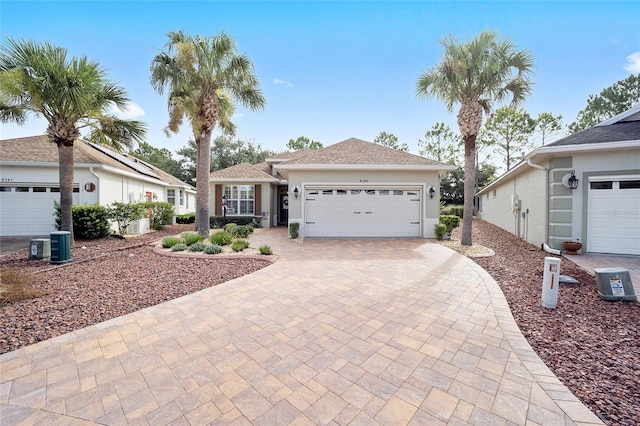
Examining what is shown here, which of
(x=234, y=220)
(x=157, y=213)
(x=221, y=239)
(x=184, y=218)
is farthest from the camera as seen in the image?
(x=184, y=218)

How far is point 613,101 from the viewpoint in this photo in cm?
2434

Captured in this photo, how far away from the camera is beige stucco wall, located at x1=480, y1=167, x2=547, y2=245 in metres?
9.40

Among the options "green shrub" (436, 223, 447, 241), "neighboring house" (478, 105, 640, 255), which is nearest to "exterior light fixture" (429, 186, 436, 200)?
"green shrub" (436, 223, 447, 241)

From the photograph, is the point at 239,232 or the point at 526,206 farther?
the point at 239,232

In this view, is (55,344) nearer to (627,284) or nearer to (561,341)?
(561,341)

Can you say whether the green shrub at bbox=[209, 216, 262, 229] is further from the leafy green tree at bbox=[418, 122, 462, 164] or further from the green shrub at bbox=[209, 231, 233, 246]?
the leafy green tree at bbox=[418, 122, 462, 164]

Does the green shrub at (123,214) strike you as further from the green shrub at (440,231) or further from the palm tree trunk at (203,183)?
the green shrub at (440,231)

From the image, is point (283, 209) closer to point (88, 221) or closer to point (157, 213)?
point (157, 213)

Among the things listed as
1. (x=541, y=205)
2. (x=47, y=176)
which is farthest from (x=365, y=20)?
(x=47, y=176)

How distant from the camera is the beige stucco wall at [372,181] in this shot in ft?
36.6

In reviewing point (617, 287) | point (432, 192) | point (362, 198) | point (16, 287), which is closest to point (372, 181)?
point (362, 198)

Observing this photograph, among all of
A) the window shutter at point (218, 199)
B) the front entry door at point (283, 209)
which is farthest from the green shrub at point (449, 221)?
the window shutter at point (218, 199)

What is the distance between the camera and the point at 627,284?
4.46 metres

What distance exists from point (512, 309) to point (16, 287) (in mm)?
8485
